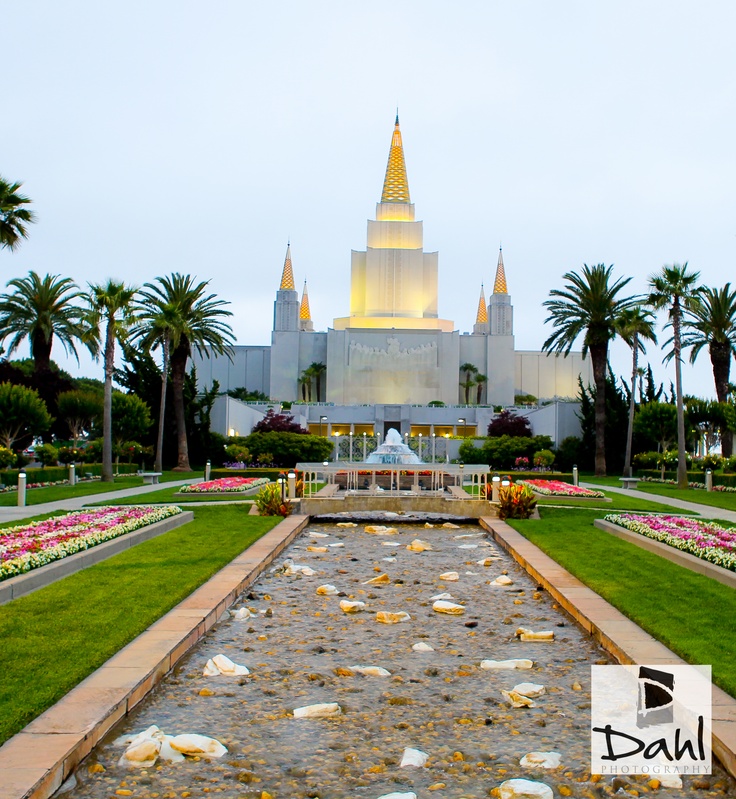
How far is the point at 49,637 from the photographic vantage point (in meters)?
7.13

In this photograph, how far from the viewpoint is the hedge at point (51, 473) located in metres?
27.3

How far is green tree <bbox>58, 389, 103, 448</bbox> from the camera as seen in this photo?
4562cm

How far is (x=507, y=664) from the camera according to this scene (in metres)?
7.03

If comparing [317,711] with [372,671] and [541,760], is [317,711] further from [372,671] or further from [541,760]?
[541,760]

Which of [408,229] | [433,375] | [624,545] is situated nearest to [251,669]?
[624,545]

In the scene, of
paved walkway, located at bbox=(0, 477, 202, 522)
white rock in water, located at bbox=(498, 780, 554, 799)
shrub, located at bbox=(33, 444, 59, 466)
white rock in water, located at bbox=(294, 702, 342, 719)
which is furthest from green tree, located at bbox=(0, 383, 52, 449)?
white rock in water, located at bbox=(498, 780, 554, 799)

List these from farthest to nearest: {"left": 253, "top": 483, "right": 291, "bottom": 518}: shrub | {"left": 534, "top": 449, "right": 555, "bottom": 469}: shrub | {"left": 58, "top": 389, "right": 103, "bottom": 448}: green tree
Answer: {"left": 58, "top": 389, "right": 103, "bottom": 448}: green tree
{"left": 534, "top": 449, "right": 555, "bottom": 469}: shrub
{"left": 253, "top": 483, "right": 291, "bottom": 518}: shrub

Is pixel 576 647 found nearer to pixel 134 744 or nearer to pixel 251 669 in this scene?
pixel 251 669

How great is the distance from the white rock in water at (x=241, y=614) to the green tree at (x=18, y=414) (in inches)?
1031

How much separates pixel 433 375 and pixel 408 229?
14171mm

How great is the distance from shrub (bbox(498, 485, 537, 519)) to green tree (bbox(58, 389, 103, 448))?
32341mm

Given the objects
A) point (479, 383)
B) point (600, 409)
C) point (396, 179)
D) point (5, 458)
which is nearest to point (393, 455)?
point (600, 409)

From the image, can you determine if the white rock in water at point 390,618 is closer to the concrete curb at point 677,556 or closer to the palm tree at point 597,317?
the concrete curb at point 677,556

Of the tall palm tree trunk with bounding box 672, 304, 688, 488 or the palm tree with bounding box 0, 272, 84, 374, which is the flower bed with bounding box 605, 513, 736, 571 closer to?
the tall palm tree trunk with bounding box 672, 304, 688, 488
